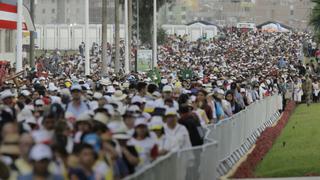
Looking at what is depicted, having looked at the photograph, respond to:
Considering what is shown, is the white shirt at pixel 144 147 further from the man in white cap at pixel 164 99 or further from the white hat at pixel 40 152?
the man in white cap at pixel 164 99

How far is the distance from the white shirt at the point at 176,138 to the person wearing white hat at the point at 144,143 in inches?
33.0

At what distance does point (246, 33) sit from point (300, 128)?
3376 inches

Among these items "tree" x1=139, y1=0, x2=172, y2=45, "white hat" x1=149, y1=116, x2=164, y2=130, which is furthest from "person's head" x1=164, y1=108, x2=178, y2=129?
"tree" x1=139, y1=0, x2=172, y2=45

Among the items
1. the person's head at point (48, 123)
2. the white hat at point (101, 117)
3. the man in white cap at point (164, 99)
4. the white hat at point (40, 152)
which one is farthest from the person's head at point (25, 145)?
the man in white cap at point (164, 99)

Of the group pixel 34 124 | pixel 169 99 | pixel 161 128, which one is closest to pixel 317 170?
pixel 169 99

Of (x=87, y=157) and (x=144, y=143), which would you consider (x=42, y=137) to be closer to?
(x=87, y=157)

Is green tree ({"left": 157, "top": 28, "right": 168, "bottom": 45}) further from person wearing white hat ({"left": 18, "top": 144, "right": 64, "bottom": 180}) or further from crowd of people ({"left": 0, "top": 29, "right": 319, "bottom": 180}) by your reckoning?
person wearing white hat ({"left": 18, "top": 144, "right": 64, "bottom": 180})

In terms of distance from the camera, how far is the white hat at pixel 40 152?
1038cm

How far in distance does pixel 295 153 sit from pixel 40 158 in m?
14.5

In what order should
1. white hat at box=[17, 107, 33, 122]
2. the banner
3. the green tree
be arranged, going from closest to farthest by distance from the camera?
white hat at box=[17, 107, 33, 122], the banner, the green tree

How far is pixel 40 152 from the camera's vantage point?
10.5 meters

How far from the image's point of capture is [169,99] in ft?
59.4

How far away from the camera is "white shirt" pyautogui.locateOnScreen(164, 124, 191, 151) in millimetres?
14539

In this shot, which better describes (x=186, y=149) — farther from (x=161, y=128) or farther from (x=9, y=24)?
(x=9, y=24)
